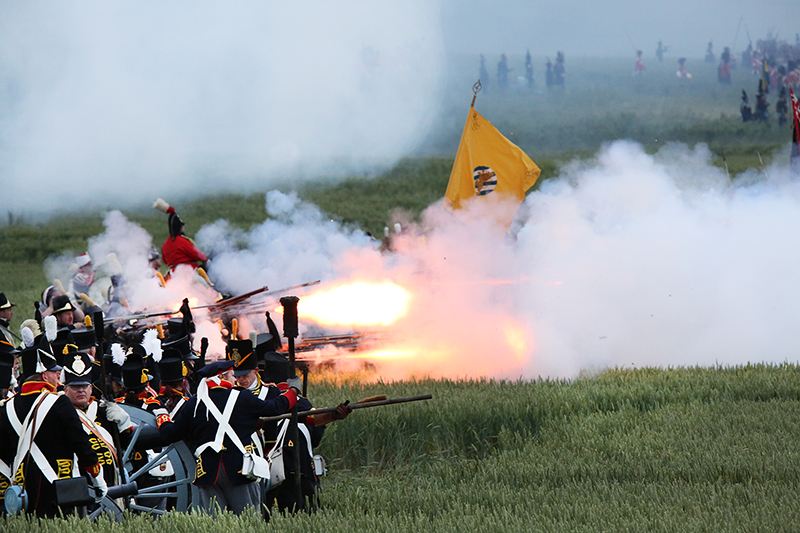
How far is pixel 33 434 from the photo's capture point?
7832mm

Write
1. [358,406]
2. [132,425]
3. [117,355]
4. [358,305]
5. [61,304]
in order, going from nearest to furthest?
[358,406]
[132,425]
[117,355]
[61,304]
[358,305]

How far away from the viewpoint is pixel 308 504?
380 inches

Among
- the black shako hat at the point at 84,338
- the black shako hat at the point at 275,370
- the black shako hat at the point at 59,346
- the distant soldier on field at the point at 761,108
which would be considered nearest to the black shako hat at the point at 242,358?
the black shako hat at the point at 275,370

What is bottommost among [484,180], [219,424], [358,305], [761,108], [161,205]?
[219,424]

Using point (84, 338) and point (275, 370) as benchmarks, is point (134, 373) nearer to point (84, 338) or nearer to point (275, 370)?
point (275, 370)

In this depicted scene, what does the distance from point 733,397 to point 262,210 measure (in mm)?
42885

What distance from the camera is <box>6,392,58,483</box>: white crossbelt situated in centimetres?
782

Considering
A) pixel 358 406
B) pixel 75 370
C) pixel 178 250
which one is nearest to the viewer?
pixel 75 370

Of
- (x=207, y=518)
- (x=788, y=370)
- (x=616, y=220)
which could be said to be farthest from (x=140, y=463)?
(x=616, y=220)

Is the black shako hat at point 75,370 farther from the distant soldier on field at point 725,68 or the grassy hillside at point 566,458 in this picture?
the distant soldier on field at point 725,68

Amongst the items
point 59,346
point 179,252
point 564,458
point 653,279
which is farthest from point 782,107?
point 59,346

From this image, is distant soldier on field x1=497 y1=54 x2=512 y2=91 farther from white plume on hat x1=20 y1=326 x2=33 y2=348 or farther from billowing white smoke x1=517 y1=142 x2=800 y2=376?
white plume on hat x1=20 y1=326 x2=33 y2=348

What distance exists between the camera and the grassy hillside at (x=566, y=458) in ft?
27.8

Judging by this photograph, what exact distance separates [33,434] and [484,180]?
512 inches
